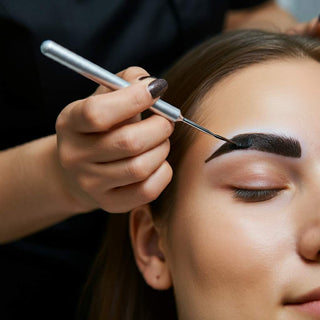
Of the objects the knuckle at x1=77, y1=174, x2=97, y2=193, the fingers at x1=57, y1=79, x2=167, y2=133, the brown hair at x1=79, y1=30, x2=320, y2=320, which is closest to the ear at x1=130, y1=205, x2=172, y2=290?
the brown hair at x1=79, y1=30, x2=320, y2=320

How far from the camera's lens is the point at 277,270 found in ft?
2.69

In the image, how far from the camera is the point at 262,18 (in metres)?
1.55

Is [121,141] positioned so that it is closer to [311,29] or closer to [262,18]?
[311,29]

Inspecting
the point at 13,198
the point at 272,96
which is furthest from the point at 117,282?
the point at 272,96

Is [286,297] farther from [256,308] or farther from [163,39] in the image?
[163,39]

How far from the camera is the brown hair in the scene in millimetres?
1009

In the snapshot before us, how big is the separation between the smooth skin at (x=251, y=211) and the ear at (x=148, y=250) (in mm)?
58

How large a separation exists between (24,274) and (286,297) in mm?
758

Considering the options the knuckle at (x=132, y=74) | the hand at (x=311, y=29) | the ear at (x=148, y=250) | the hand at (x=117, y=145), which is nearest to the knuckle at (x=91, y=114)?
the hand at (x=117, y=145)

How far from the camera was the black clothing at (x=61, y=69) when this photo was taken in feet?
3.64

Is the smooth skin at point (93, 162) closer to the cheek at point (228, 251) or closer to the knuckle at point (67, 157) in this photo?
the knuckle at point (67, 157)

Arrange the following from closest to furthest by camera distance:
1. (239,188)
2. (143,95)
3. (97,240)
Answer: (143,95), (239,188), (97,240)

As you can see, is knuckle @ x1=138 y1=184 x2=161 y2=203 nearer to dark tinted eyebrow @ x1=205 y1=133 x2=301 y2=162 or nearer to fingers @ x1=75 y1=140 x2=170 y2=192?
fingers @ x1=75 y1=140 x2=170 y2=192

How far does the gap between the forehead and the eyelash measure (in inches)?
4.4
